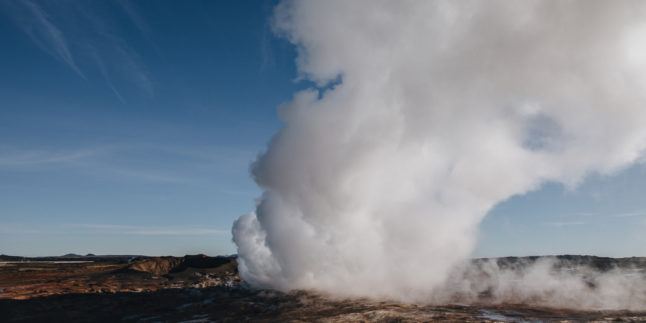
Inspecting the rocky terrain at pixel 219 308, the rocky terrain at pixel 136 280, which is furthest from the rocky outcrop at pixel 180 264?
the rocky terrain at pixel 219 308

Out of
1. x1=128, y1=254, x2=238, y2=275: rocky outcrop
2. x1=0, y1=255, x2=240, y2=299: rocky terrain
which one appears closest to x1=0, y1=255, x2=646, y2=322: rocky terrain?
x1=0, y1=255, x2=240, y2=299: rocky terrain

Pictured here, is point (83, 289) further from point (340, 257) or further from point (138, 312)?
point (340, 257)

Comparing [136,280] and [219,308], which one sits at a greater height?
[136,280]

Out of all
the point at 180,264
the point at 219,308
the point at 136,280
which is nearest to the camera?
the point at 219,308

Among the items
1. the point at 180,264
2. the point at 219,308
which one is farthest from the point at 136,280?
the point at 219,308

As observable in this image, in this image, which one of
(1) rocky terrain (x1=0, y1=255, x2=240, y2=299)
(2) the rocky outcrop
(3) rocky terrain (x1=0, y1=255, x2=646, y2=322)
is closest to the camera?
(3) rocky terrain (x1=0, y1=255, x2=646, y2=322)

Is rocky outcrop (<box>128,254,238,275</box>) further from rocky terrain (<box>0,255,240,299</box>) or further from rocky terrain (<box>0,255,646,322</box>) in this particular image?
rocky terrain (<box>0,255,646,322</box>)

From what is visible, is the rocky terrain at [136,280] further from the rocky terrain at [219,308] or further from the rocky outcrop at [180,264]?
the rocky terrain at [219,308]

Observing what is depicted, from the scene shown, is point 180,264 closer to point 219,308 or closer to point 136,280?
point 136,280

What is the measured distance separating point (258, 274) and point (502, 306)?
78.8 ft

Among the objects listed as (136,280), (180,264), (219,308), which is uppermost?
(180,264)

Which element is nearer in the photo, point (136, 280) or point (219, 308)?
point (219, 308)

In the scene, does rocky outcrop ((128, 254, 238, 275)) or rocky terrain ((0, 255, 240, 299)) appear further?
rocky outcrop ((128, 254, 238, 275))

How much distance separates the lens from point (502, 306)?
2281 centimetres
